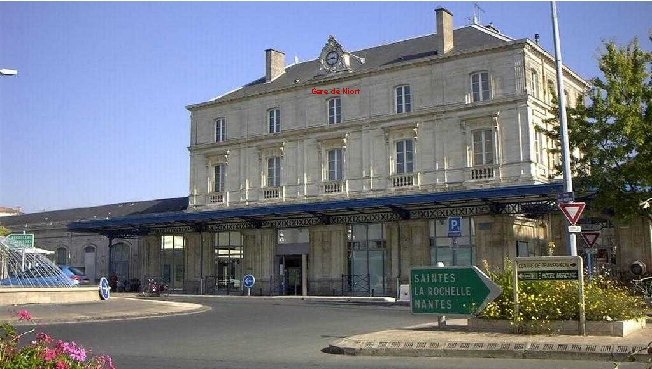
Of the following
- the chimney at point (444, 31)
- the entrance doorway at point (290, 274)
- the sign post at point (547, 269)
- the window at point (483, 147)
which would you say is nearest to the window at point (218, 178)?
the entrance doorway at point (290, 274)

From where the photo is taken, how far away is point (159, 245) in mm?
45781

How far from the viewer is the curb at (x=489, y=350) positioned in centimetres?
992

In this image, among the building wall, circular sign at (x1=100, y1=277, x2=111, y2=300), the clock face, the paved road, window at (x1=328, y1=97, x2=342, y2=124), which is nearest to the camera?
the paved road

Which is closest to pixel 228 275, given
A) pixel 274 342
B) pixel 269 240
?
pixel 269 240

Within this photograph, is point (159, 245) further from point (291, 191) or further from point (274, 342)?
point (274, 342)

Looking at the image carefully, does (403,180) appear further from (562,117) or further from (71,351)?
(71,351)

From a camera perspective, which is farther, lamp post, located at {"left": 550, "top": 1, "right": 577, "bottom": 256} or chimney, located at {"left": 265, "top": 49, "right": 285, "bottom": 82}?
chimney, located at {"left": 265, "top": 49, "right": 285, "bottom": 82}

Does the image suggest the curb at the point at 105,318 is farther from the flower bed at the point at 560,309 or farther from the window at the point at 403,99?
the window at the point at 403,99

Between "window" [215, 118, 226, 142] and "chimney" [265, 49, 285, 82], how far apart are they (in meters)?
4.18

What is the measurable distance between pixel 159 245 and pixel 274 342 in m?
33.8

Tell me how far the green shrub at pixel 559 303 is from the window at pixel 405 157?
23.1 metres

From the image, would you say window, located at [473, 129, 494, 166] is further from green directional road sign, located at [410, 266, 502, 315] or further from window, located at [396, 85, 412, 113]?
green directional road sign, located at [410, 266, 502, 315]

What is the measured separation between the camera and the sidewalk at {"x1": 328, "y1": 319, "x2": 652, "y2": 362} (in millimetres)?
10048

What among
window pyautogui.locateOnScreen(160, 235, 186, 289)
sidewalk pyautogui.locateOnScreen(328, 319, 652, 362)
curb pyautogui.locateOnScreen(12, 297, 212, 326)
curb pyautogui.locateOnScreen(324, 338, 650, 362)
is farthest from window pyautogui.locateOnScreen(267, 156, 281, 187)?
curb pyautogui.locateOnScreen(324, 338, 650, 362)
